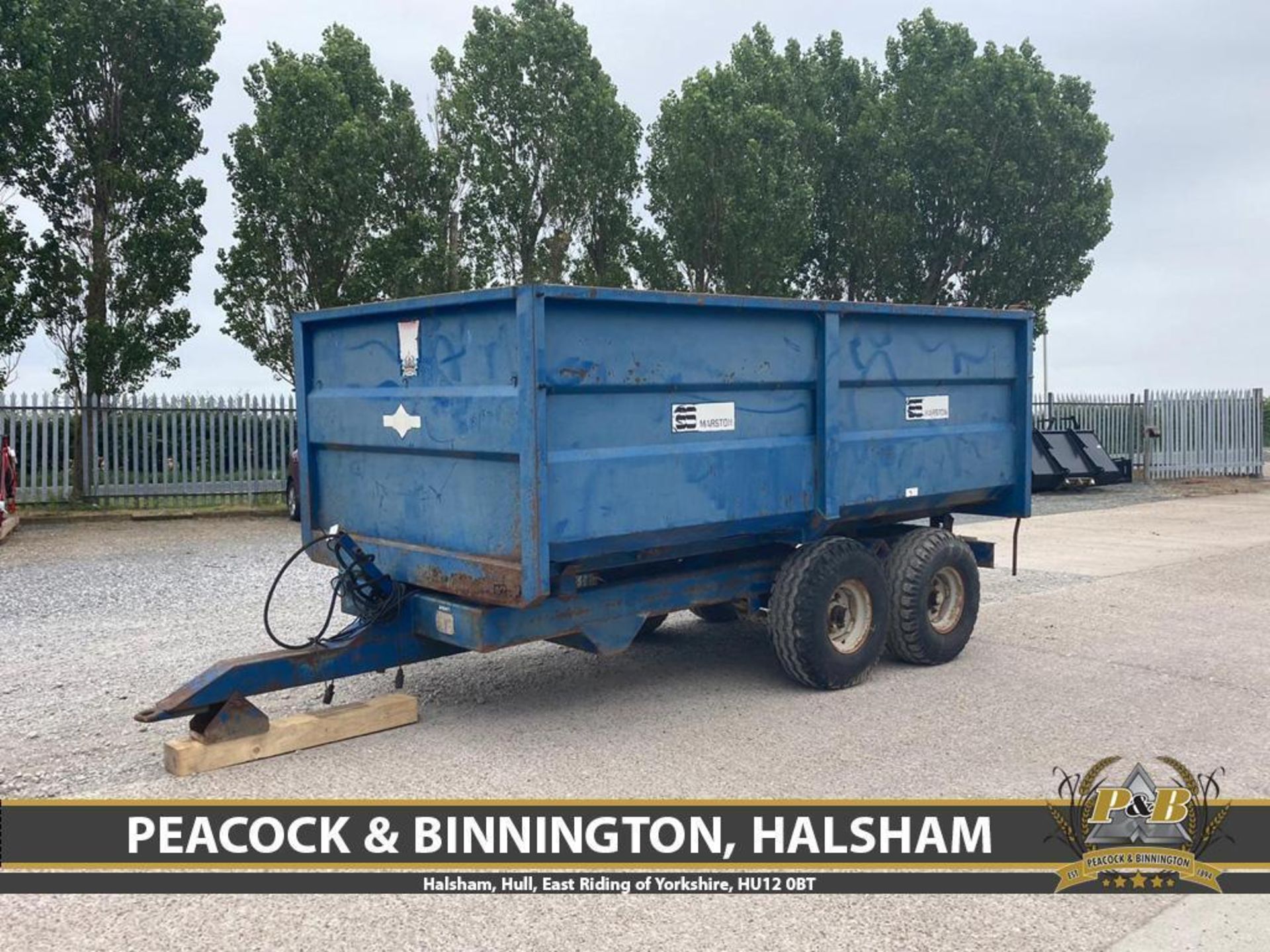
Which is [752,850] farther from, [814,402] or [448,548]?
[814,402]

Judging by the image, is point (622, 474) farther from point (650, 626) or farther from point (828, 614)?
point (650, 626)

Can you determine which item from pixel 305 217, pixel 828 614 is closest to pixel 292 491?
pixel 305 217

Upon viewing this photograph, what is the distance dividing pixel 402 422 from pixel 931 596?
3547 mm

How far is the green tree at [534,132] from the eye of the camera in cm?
2448

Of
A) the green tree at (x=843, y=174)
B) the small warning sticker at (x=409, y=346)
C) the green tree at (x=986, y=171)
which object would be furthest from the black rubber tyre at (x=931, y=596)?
the green tree at (x=986, y=171)

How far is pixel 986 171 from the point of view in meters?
30.7

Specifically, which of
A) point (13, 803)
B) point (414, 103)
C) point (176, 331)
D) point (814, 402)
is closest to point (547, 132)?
point (414, 103)

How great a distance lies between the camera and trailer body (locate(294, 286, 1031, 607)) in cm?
512

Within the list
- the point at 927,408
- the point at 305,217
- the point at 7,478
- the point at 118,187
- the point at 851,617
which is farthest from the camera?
the point at 305,217

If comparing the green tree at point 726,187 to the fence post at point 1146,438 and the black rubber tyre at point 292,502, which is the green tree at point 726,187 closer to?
the fence post at point 1146,438

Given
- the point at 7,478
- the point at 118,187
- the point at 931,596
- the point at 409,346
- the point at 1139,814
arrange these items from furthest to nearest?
the point at 118,187, the point at 7,478, the point at 931,596, the point at 409,346, the point at 1139,814

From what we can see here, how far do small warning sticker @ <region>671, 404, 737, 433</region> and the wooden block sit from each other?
1952mm

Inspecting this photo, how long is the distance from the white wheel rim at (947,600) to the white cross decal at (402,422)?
11.3 ft

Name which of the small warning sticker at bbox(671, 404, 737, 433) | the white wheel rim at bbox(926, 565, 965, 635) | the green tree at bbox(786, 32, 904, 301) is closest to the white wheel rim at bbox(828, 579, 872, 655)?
the white wheel rim at bbox(926, 565, 965, 635)
